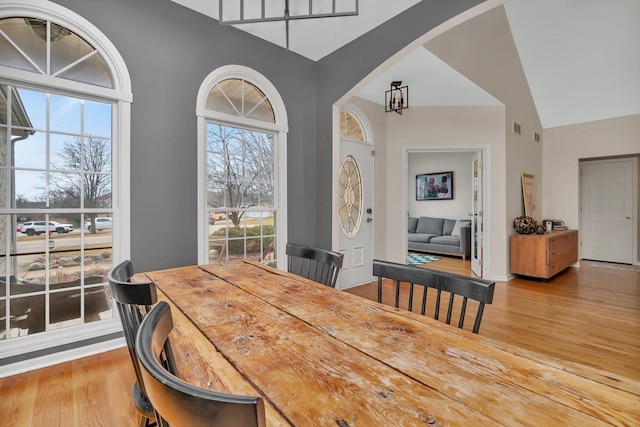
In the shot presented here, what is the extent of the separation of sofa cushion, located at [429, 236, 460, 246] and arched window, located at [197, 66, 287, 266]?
4385mm

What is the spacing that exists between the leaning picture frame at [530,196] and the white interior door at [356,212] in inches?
A: 110

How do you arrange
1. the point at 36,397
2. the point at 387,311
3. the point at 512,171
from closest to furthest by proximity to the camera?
the point at 387,311 → the point at 36,397 → the point at 512,171

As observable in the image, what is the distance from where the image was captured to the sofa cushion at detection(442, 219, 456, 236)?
680 centimetres

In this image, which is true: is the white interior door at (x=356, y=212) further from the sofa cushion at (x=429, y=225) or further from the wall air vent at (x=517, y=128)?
the sofa cushion at (x=429, y=225)

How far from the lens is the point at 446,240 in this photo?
6402mm

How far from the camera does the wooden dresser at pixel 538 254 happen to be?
14.4 ft

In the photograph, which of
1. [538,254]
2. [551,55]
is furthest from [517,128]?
[538,254]

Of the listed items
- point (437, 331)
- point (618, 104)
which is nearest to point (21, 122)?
point (437, 331)

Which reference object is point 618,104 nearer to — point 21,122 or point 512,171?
point 512,171

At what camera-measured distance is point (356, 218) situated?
4223 millimetres

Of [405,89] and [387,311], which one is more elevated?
[405,89]

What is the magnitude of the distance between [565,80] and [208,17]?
5.52 meters

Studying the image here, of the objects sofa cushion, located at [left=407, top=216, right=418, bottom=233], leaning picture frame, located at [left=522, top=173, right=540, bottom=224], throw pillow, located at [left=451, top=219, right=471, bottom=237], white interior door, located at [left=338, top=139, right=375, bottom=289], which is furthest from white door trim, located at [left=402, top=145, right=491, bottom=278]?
sofa cushion, located at [left=407, top=216, right=418, bottom=233]

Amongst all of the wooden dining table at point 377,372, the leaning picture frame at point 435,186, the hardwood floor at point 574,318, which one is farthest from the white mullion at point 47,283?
the leaning picture frame at point 435,186
